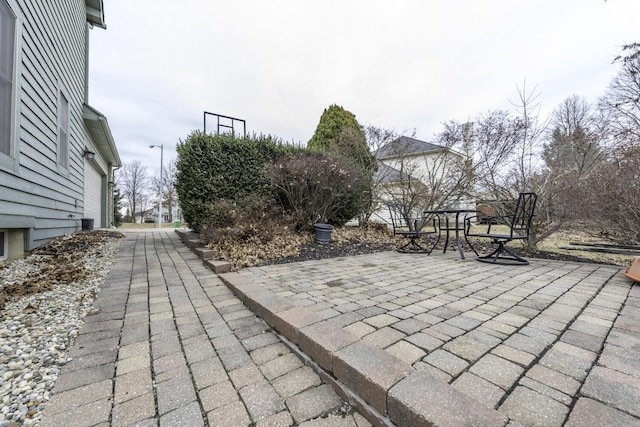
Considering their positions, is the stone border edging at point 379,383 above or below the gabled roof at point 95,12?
below

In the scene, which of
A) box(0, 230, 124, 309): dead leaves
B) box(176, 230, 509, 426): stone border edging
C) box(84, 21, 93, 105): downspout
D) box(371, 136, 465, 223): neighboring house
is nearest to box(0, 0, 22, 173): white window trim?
box(0, 230, 124, 309): dead leaves

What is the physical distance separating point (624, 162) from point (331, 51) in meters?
6.65

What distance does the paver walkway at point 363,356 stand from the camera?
36.3 inches

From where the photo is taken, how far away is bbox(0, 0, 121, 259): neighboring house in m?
2.99

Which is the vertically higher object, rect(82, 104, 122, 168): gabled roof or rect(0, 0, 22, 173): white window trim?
rect(82, 104, 122, 168): gabled roof

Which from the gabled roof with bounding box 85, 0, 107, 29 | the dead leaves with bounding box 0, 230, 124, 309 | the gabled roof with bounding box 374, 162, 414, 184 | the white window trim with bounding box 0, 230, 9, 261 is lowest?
the dead leaves with bounding box 0, 230, 124, 309

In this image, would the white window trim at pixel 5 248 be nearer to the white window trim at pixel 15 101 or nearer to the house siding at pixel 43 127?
the house siding at pixel 43 127

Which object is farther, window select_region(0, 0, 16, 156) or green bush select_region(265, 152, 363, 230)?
green bush select_region(265, 152, 363, 230)

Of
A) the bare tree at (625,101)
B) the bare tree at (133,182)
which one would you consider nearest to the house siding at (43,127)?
the bare tree at (625,101)

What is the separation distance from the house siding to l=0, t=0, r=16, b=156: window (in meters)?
0.07

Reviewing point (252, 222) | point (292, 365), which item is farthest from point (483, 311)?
point (252, 222)

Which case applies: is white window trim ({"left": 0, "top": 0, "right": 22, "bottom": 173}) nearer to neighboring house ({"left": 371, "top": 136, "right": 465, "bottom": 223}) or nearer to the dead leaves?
the dead leaves

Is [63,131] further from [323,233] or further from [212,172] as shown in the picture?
[323,233]

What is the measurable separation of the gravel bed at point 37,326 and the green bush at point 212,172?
6.41 ft
